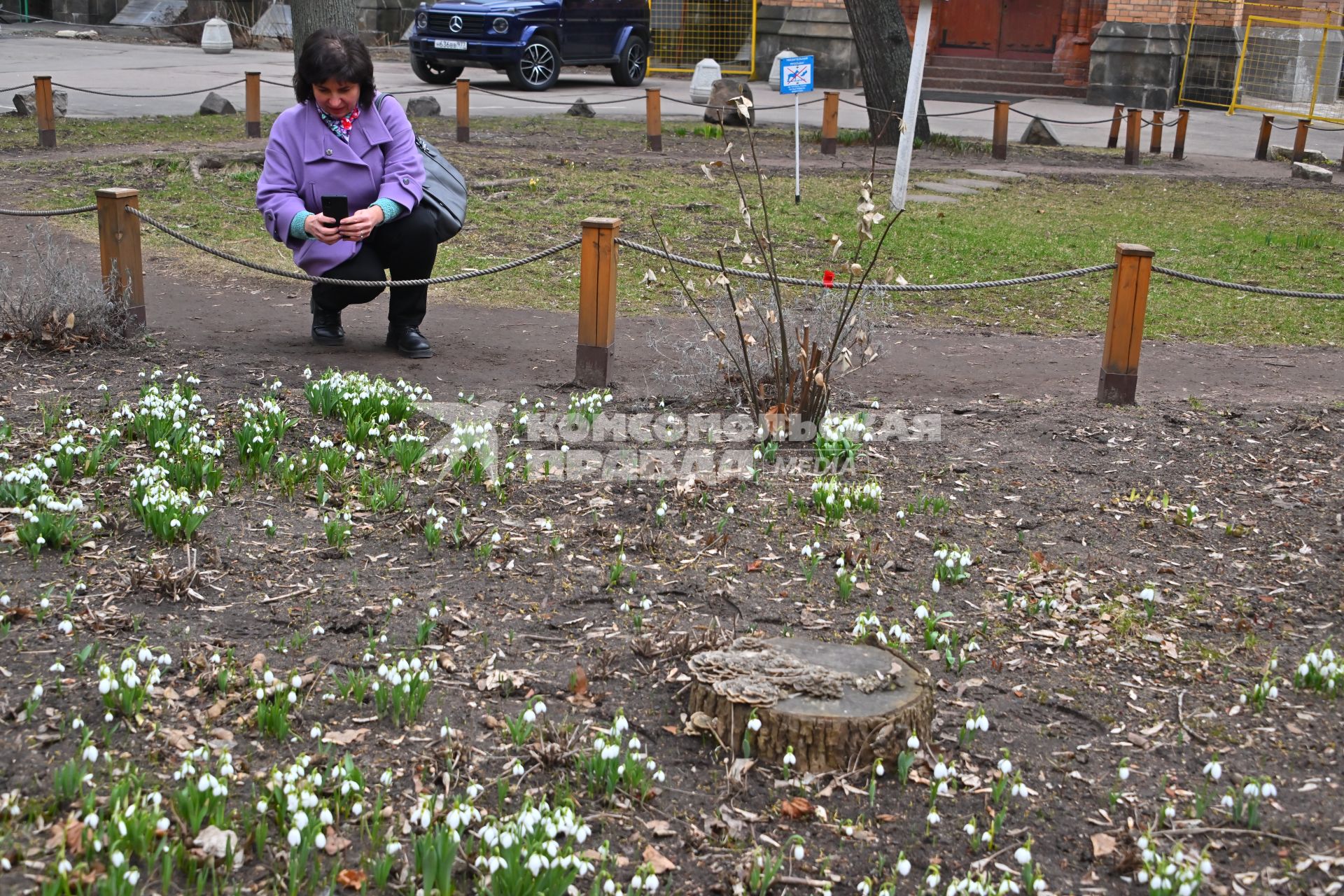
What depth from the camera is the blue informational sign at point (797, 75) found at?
13211mm

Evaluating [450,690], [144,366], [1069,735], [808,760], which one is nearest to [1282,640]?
[1069,735]

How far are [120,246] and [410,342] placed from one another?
1624 millimetres

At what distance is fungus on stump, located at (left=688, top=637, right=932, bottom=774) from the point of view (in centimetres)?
359

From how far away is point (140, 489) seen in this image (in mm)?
4980

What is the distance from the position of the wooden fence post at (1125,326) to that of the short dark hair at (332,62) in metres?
3.84

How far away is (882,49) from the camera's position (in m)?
17.0

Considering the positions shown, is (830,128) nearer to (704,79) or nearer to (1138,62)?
(704,79)

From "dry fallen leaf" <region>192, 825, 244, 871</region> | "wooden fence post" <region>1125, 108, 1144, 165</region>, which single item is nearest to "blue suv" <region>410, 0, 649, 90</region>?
"wooden fence post" <region>1125, 108, 1144, 165</region>

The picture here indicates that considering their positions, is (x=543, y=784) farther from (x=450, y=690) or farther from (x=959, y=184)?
(x=959, y=184)

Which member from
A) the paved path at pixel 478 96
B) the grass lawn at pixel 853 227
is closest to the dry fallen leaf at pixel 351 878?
the grass lawn at pixel 853 227

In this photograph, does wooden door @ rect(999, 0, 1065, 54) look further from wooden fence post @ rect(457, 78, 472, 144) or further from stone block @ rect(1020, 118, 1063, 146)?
wooden fence post @ rect(457, 78, 472, 144)

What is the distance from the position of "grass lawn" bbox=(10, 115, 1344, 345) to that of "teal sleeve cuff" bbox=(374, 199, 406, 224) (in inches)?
74.3

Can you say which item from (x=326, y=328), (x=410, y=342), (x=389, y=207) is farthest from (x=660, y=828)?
(x=326, y=328)

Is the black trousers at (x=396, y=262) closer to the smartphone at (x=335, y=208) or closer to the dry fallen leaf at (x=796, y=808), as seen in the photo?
the smartphone at (x=335, y=208)
